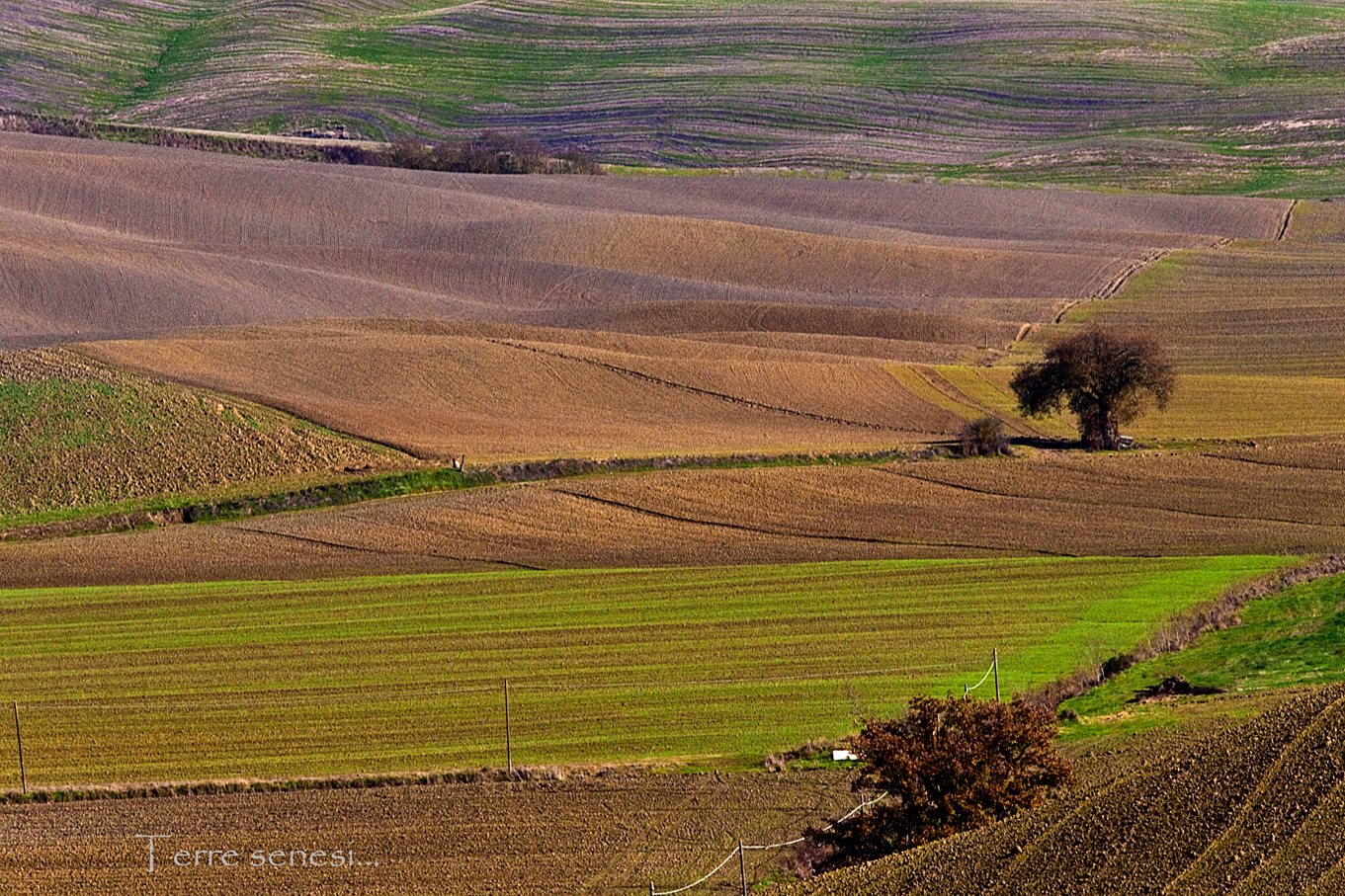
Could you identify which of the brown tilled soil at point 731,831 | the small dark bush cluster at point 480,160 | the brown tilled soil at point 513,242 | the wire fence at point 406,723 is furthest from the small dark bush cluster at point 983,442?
the small dark bush cluster at point 480,160

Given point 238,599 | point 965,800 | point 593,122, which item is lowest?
point 238,599

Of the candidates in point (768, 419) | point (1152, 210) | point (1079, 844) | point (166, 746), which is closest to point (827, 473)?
point (768, 419)

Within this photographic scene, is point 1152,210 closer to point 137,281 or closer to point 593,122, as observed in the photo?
point 593,122

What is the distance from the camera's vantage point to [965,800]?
861 inches

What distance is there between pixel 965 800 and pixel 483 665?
14.1 meters

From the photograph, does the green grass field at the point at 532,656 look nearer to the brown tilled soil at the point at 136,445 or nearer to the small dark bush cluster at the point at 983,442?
the brown tilled soil at the point at 136,445

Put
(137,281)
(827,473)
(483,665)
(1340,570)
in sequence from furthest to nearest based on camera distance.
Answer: (137,281)
(827,473)
(1340,570)
(483,665)

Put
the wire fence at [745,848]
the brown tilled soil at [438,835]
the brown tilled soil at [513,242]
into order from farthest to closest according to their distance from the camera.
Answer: the brown tilled soil at [513,242], the brown tilled soil at [438,835], the wire fence at [745,848]

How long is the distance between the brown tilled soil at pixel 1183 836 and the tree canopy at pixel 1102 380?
116ft

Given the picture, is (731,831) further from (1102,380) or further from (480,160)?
(480,160)

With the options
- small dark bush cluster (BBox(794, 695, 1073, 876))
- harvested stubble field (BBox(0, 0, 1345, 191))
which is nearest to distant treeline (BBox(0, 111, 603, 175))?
harvested stubble field (BBox(0, 0, 1345, 191))

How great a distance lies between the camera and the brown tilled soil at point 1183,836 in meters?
16.4

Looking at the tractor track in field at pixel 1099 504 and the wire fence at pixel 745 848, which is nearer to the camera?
the wire fence at pixel 745 848

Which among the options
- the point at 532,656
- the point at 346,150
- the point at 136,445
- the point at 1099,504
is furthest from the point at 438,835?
the point at 346,150
